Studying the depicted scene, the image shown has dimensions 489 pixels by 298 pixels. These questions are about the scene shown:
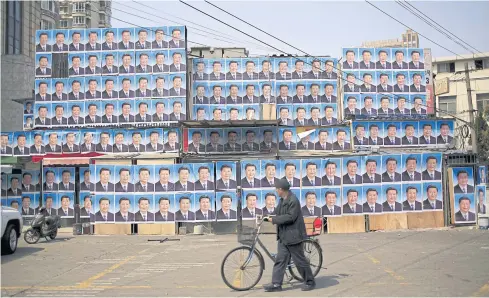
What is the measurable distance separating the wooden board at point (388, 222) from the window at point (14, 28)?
35.4 meters

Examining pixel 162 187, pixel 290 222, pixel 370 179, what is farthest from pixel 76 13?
pixel 290 222

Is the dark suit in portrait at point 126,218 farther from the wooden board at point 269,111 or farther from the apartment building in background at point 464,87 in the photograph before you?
the apartment building in background at point 464,87

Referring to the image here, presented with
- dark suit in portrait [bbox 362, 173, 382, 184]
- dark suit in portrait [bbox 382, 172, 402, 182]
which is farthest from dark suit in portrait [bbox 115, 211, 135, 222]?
dark suit in portrait [bbox 382, 172, 402, 182]

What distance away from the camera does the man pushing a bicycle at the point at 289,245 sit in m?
8.62

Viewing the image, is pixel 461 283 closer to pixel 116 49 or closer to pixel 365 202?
pixel 365 202

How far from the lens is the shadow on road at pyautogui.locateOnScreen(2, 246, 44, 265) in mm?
13055

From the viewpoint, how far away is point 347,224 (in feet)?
59.9

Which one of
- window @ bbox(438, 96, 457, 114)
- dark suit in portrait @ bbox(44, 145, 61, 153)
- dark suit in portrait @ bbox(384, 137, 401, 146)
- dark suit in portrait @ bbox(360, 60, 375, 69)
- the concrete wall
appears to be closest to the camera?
dark suit in portrait @ bbox(384, 137, 401, 146)

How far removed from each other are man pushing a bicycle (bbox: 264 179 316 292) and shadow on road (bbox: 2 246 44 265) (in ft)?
25.2

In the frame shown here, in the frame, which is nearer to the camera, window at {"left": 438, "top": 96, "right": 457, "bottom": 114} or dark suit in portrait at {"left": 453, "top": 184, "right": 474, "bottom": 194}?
dark suit in portrait at {"left": 453, "top": 184, "right": 474, "bottom": 194}

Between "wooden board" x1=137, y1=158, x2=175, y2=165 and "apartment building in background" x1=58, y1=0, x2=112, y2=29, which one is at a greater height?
"apartment building in background" x1=58, y1=0, x2=112, y2=29

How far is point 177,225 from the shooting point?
1859 centimetres

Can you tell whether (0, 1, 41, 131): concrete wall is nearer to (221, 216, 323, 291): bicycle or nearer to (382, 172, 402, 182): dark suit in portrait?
(382, 172, 402, 182): dark suit in portrait

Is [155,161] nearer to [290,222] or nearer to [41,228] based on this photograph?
[41,228]
